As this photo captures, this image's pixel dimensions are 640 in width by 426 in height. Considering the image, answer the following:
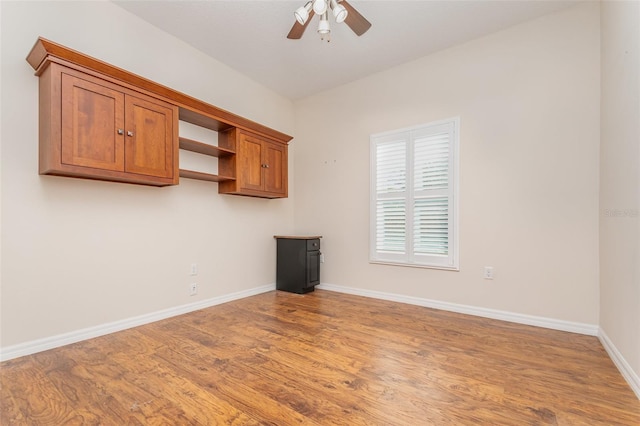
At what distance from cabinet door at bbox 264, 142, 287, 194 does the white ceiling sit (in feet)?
3.33

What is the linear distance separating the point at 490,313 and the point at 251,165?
123 inches

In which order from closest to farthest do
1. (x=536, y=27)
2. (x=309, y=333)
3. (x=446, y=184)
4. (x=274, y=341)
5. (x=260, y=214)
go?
(x=274, y=341)
(x=309, y=333)
(x=536, y=27)
(x=446, y=184)
(x=260, y=214)

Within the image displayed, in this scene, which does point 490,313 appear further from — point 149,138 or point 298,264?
point 149,138

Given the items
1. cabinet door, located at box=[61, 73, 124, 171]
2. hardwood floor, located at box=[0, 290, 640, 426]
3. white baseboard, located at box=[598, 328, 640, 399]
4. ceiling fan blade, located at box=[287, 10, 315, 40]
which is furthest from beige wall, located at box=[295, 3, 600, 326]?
cabinet door, located at box=[61, 73, 124, 171]

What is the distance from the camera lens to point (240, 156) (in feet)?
11.2

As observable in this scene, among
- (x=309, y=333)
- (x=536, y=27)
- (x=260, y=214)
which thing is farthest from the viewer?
(x=260, y=214)

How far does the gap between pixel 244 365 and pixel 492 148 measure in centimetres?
308

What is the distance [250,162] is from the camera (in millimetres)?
3541

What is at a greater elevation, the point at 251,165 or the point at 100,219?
the point at 251,165

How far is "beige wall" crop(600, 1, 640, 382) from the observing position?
176cm

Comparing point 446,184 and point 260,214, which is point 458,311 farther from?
point 260,214

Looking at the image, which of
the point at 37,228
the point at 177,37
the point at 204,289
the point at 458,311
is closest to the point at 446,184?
the point at 458,311

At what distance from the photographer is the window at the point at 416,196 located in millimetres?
3238

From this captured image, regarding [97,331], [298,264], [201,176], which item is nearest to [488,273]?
[298,264]
